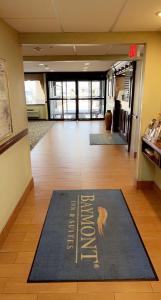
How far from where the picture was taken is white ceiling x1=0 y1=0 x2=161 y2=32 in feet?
6.58

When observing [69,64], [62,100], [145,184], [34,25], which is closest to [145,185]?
[145,184]

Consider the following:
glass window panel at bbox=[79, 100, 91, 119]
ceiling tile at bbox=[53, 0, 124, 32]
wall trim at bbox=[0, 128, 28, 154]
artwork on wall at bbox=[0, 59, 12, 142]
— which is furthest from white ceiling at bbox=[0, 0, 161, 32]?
glass window panel at bbox=[79, 100, 91, 119]

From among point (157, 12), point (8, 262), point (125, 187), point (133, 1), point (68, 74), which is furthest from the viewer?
point (68, 74)

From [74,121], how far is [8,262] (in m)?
10.00

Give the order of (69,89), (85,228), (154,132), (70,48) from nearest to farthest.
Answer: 1. (85,228)
2. (154,132)
3. (70,48)
4. (69,89)

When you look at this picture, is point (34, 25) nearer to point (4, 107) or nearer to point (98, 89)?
point (4, 107)

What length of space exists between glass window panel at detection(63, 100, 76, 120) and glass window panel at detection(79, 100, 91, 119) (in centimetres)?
38

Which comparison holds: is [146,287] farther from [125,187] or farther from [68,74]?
[68,74]

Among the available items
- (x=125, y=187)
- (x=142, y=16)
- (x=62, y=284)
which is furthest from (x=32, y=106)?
(x=62, y=284)

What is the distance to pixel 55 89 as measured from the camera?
38.7 feet

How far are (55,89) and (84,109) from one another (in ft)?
6.30

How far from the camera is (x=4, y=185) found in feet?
8.17

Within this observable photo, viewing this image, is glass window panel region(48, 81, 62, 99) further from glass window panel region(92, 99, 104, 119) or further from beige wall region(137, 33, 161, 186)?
beige wall region(137, 33, 161, 186)

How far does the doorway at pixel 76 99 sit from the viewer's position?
11.6m
